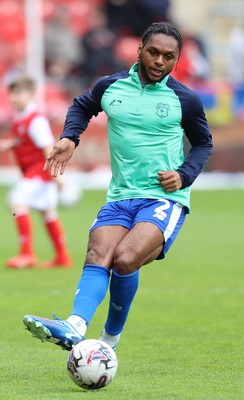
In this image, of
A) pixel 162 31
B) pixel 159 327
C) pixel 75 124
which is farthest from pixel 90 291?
pixel 159 327

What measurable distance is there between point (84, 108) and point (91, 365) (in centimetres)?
180

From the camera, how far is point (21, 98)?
11828 mm

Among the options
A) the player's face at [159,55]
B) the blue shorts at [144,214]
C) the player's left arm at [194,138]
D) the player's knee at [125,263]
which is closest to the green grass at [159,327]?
the player's knee at [125,263]

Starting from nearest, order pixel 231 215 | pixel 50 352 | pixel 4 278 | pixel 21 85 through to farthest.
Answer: pixel 50 352, pixel 4 278, pixel 21 85, pixel 231 215

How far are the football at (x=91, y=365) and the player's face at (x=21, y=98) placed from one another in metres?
6.25

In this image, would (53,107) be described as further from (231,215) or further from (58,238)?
(58,238)

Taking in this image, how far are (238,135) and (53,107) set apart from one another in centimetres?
456

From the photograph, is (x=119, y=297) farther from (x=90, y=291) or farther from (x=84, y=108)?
(x=84, y=108)

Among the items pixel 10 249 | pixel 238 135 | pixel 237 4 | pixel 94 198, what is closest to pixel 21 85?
pixel 10 249

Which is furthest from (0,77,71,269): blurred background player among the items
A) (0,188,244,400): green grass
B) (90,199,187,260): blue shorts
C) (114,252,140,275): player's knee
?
(114,252,140,275): player's knee

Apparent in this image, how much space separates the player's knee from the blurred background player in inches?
221

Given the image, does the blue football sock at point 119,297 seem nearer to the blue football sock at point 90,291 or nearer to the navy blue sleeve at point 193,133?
the blue football sock at point 90,291

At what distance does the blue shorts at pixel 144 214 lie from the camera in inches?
257

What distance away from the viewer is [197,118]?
6.69m
